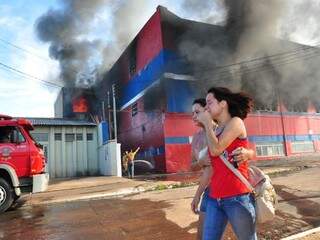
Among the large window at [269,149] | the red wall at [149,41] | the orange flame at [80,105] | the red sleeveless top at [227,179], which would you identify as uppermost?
the red wall at [149,41]

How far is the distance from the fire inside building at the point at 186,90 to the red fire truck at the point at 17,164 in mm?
12078

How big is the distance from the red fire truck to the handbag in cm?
693

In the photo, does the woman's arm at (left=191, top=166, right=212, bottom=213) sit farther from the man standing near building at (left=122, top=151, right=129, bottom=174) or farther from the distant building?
the distant building

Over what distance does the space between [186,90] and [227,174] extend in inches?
769

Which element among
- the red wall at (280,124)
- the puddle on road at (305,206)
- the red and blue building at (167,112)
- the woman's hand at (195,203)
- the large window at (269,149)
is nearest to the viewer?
the woman's hand at (195,203)

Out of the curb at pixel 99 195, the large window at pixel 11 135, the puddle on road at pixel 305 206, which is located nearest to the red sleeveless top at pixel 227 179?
the puddle on road at pixel 305 206

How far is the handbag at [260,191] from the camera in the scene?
8.61ft

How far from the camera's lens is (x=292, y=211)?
669 centimetres

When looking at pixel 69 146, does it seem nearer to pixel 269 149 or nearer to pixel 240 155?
pixel 269 149

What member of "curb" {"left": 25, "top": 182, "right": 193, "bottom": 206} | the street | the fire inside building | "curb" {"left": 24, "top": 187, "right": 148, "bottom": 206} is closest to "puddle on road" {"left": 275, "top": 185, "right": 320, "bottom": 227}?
the street

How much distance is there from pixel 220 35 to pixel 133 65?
241 inches

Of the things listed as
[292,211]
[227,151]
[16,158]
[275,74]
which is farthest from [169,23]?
[227,151]

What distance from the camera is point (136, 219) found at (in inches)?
269

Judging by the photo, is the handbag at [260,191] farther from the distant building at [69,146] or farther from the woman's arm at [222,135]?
the distant building at [69,146]
